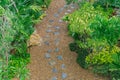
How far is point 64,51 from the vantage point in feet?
36.1

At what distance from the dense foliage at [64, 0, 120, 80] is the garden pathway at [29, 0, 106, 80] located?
11.9 inches

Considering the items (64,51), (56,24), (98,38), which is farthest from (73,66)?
(56,24)

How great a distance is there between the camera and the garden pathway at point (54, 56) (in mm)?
10008

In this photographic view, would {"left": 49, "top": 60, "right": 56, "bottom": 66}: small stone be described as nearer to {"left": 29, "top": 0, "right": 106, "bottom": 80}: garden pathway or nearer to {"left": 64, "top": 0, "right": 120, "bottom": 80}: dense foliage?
{"left": 29, "top": 0, "right": 106, "bottom": 80}: garden pathway

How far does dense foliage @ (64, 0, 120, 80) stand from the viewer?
29.4 ft

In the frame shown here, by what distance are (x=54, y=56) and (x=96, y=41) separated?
1954 mm

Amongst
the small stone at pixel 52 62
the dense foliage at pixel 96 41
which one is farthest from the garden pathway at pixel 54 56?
the dense foliage at pixel 96 41

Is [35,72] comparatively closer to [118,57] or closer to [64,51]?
[64,51]

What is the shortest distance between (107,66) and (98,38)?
3.27 feet

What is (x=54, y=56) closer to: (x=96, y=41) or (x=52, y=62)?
(x=52, y=62)

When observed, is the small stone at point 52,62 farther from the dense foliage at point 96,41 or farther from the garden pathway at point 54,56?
the dense foliage at point 96,41

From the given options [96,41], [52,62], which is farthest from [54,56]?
[96,41]

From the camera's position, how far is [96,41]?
9391 mm

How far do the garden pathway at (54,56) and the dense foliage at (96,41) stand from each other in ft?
1.00
